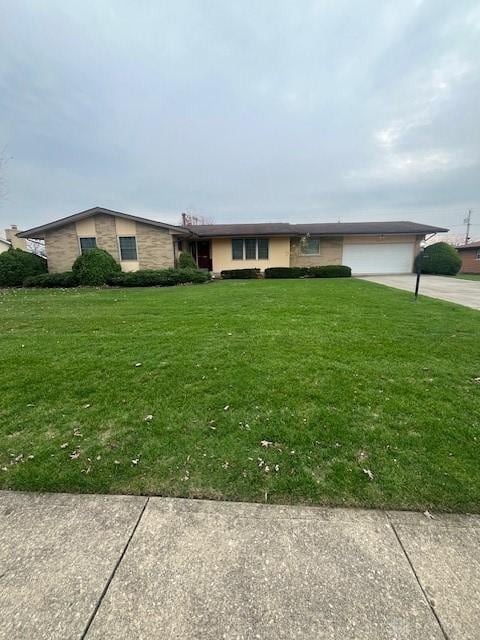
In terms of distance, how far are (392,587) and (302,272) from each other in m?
17.6

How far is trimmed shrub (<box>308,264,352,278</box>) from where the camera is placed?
59.3ft

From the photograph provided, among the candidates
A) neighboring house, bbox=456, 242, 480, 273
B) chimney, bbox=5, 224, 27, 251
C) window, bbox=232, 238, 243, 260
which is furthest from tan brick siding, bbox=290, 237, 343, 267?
chimney, bbox=5, 224, 27, 251

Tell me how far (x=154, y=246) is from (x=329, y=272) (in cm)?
1030

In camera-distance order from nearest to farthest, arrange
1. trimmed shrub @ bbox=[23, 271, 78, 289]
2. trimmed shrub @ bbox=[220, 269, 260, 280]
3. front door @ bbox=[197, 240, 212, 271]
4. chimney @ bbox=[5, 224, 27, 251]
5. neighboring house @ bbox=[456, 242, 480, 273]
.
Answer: trimmed shrub @ bbox=[23, 271, 78, 289]
trimmed shrub @ bbox=[220, 269, 260, 280]
front door @ bbox=[197, 240, 212, 271]
neighboring house @ bbox=[456, 242, 480, 273]
chimney @ bbox=[5, 224, 27, 251]

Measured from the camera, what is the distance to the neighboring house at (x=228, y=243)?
17219 millimetres

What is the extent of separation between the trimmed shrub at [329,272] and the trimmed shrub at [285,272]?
0.51 meters

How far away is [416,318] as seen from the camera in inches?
276

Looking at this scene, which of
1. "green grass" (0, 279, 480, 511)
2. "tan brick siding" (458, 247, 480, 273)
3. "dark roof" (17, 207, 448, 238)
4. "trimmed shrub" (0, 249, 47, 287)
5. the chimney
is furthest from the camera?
the chimney

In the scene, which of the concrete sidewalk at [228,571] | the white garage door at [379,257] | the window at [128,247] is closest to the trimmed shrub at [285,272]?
the white garage door at [379,257]

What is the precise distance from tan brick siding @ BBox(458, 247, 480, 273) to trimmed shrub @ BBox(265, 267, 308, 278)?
18052mm

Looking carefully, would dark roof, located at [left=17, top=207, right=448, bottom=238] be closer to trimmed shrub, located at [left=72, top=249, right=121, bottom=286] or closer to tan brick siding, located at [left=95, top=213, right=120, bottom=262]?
tan brick siding, located at [left=95, top=213, right=120, bottom=262]

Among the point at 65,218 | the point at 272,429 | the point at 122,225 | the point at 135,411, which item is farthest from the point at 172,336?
the point at 65,218

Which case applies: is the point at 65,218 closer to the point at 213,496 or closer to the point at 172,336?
the point at 172,336

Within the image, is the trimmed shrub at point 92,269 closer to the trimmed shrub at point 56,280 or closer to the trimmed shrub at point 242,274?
the trimmed shrub at point 56,280
